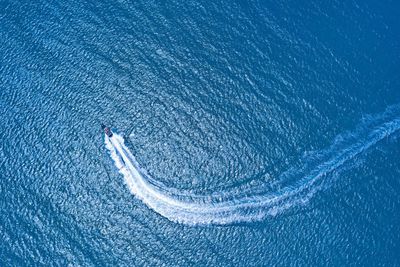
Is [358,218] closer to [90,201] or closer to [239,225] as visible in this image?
[239,225]

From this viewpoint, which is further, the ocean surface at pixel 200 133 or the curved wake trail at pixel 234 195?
the curved wake trail at pixel 234 195

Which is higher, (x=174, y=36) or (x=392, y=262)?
(x=174, y=36)

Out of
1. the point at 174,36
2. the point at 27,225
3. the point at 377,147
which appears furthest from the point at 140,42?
the point at 377,147

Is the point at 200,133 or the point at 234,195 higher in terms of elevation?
the point at 200,133

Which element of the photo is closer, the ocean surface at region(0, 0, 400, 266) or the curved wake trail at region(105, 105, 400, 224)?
the ocean surface at region(0, 0, 400, 266)
